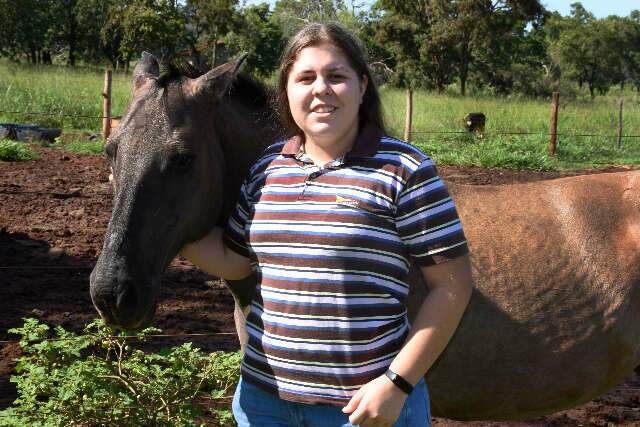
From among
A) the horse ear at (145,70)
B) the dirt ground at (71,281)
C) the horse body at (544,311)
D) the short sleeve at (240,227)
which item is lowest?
the dirt ground at (71,281)

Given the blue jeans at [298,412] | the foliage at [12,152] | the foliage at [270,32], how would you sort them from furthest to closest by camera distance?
the foliage at [270,32] → the foliage at [12,152] → the blue jeans at [298,412]

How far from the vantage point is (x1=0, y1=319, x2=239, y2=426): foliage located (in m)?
3.36

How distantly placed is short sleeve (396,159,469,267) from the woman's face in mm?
279

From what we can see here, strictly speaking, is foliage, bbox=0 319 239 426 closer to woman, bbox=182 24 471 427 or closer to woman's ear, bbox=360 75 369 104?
woman, bbox=182 24 471 427

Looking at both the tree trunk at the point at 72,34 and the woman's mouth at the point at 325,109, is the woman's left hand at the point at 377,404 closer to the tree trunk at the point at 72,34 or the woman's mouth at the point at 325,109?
the woman's mouth at the point at 325,109

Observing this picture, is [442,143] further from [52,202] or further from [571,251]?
[571,251]

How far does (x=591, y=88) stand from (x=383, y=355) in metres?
59.7

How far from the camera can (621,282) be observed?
3268 mm

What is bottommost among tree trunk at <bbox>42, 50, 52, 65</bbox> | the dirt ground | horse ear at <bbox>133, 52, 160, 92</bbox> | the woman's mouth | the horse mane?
the dirt ground

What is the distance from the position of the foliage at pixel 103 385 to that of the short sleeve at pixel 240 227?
4.03 feet

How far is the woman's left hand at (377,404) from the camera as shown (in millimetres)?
1896

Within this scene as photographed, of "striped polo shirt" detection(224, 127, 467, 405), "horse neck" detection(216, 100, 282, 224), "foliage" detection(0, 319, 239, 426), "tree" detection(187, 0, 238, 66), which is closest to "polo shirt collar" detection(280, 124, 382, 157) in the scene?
"striped polo shirt" detection(224, 127, 467, 405)

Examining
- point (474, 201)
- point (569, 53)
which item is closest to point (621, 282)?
point (474, 201)

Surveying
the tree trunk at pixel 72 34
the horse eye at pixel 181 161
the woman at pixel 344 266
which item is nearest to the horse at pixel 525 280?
the horse eye at pixel 181 161
